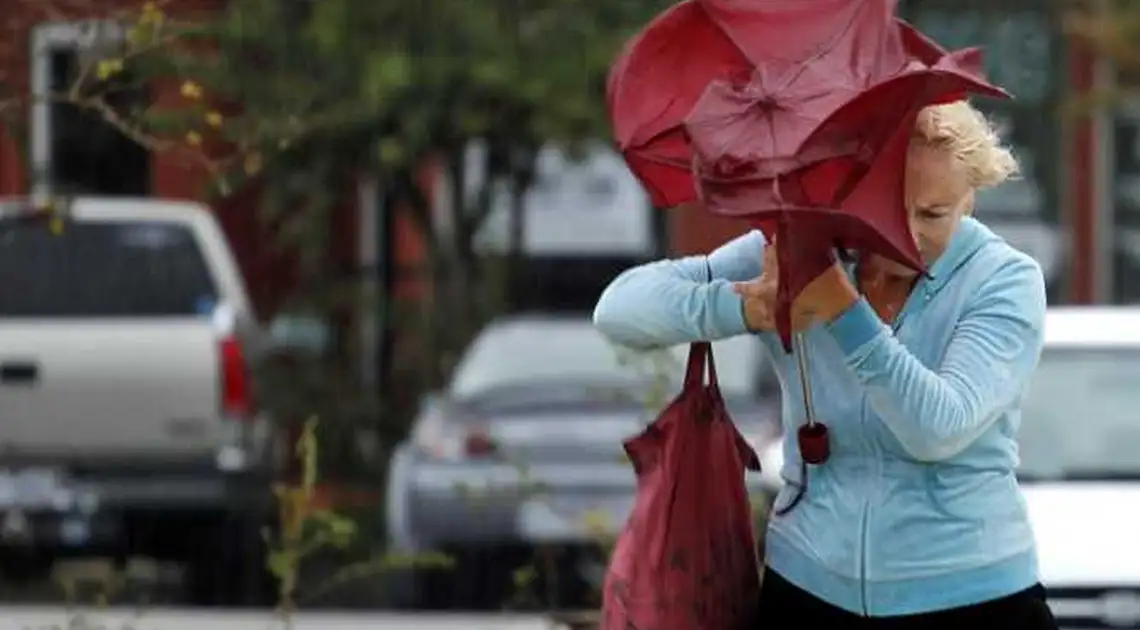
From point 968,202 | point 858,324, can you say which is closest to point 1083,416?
point 968,202

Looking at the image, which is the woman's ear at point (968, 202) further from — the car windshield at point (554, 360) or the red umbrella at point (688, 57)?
the car windshield at point (554, 360)

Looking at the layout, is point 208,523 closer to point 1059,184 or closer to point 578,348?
point 578,348

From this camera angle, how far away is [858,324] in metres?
3.26

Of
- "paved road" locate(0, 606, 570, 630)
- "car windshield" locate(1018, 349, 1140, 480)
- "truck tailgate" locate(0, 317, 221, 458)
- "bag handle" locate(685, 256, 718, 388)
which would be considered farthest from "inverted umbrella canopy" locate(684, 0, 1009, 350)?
"truck tailgate" locate(0, 317, 221, 458)

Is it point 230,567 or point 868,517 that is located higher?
point 868,517

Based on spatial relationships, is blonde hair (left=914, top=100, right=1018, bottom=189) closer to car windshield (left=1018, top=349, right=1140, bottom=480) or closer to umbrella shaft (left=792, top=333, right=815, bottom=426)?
umbrella shaft (left=792, top=333, right=815, bottom=426)

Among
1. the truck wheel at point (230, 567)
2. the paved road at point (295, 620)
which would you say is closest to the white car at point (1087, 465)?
the paved road at point (295, 620)

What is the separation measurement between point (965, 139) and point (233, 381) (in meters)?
7.96

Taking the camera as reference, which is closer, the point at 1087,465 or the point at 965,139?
the point at 965,139

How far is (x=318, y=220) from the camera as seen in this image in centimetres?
1451

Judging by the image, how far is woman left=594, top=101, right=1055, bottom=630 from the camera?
3.39 meters

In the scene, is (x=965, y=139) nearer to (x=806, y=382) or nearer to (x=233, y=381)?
(x=806, y=382)

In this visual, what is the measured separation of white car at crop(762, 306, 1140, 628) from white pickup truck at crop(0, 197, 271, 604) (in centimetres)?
327

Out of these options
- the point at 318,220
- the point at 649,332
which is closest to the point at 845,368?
the point at 649,332
